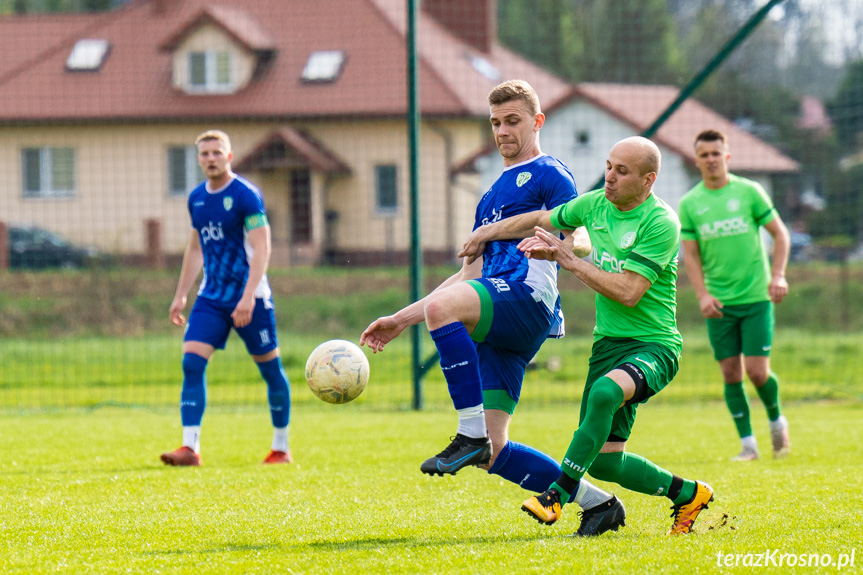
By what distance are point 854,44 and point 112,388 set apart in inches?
505

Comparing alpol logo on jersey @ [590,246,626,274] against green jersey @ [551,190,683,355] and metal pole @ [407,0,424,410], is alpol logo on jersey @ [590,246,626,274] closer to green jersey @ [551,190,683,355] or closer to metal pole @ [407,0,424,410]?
green jersey @ [551,190,683,355]

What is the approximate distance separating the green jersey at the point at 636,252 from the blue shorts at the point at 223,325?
3182 mm

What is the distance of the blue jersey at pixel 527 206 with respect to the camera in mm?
4781

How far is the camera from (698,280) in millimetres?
7668

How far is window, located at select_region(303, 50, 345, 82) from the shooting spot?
18.7 meters

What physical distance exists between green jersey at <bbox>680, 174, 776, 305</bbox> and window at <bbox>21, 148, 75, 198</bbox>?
436 inches

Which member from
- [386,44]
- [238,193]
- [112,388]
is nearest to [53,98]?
[386,44]

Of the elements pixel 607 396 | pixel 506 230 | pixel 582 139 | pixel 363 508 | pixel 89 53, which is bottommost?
pixel 363 508

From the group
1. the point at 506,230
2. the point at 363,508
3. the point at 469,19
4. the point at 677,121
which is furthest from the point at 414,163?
the point at 677,121

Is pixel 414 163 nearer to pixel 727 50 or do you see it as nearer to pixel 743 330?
pixel 727 50

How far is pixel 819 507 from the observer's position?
5160 mm

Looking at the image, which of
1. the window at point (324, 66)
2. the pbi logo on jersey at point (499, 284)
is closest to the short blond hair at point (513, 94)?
the pbi logo on jersey at point (499, 284)

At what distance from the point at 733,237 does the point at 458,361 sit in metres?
3.90

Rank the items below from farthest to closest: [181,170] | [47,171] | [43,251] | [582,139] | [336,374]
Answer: [582,139] < [181,170] < [47,171] < [43,251] < [336,374]
